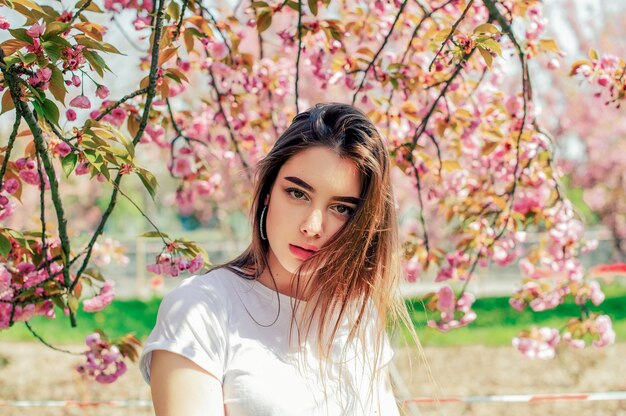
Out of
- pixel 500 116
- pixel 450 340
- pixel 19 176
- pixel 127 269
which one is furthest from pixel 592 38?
pixel 19 176

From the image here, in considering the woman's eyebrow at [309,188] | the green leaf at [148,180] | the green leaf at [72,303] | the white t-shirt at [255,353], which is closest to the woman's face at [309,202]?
the woman's eyebrow at [309,188]

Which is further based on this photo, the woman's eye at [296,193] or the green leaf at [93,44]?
the green leaf at [93,44]

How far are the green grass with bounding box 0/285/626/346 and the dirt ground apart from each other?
1.24 ft

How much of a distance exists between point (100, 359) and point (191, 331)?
1.06 metres

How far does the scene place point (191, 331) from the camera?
1.34 meters

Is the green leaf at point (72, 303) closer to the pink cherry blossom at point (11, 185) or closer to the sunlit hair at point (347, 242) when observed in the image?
the pink cherry blossom at point (11, 185)

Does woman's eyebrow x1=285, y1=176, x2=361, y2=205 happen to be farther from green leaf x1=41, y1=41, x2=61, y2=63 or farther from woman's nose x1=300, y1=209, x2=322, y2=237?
green leaf x1=41, y1=41, x2=61, y2=63

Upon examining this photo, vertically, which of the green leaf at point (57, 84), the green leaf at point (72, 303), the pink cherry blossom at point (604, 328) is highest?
the green leaf at point (57, 84)

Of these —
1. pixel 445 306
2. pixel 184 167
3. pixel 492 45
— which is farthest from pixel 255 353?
pixel 184 167

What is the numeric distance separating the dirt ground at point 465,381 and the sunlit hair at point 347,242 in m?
3.38

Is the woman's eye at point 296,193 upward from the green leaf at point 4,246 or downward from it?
upward

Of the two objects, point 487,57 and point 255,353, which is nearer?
point 255,353

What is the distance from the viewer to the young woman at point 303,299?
4.40 feet

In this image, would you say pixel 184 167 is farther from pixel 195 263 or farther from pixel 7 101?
pixel 7 101
